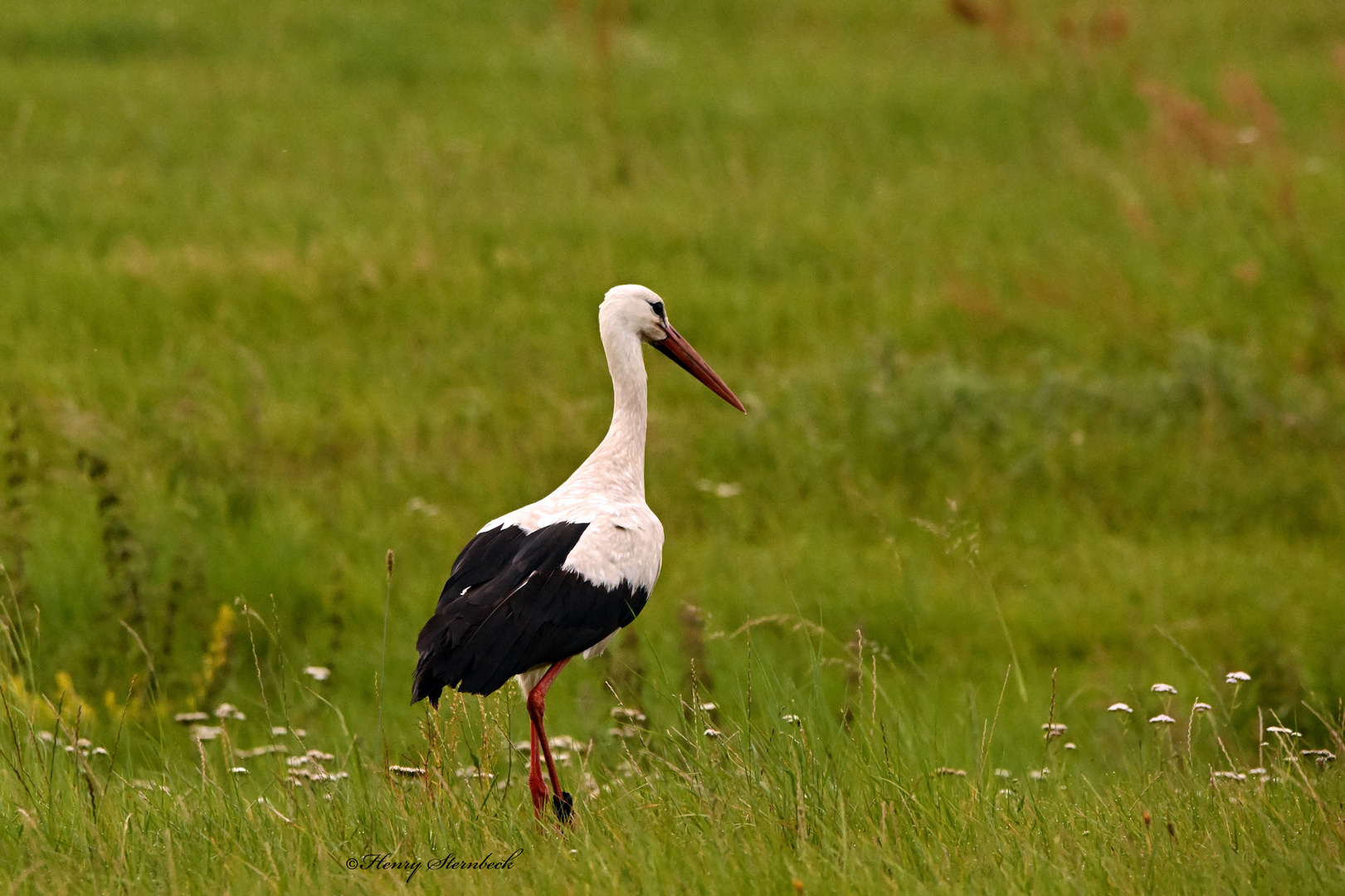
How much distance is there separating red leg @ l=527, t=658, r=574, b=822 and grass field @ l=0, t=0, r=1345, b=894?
70 mm

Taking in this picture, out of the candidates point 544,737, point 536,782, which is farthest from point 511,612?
point 536,782

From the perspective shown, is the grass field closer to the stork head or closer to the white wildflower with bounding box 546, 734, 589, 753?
the white wildflower with bounding box 546, 734, 589, 753

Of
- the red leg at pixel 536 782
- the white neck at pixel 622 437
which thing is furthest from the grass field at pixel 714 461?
the white neck at pixel 622 437

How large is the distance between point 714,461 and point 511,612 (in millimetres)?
4067

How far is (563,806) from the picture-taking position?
341 cm

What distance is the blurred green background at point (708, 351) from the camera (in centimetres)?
614

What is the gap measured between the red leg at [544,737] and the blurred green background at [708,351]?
0.38 m

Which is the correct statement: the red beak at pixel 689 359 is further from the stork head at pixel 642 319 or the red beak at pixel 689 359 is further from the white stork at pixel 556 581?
the white stork at pixel 556 581

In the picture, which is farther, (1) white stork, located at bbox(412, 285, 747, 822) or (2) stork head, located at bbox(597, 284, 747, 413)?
(2) stork head, located at bbox(597, 284, 747, 413)

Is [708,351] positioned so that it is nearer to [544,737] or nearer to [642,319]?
[642,319]

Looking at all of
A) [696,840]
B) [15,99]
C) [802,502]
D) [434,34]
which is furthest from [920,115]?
[696,840]

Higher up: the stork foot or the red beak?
the red beak

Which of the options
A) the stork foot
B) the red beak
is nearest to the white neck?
the red beak

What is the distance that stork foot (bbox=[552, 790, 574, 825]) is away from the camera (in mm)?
3395
